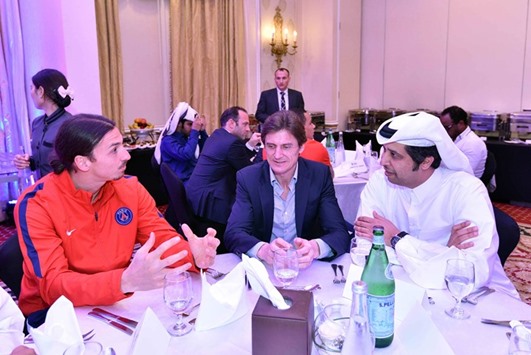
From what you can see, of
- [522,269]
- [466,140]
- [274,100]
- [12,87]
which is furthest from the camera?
[274,100]

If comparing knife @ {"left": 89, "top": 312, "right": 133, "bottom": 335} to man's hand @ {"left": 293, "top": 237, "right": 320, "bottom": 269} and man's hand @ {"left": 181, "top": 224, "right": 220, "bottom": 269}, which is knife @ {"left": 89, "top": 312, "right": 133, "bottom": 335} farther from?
man's hand @ {"left": 293, "top": 237, "right": 320, "bottom": 269}

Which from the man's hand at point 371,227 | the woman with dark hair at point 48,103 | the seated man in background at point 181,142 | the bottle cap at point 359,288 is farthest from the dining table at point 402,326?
the seated man in background at point 181,142

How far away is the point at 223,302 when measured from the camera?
4.59ft

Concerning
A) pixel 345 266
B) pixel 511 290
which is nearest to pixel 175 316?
pixel 345 266

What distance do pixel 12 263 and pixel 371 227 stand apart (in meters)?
1.43

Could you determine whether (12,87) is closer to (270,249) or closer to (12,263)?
(12,263)

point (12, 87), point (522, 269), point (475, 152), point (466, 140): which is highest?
point (12, 87)

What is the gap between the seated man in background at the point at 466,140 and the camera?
4754mm

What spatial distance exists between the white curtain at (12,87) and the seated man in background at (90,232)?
3.70 metres

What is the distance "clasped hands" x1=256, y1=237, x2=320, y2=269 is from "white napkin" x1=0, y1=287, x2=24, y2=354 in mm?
847

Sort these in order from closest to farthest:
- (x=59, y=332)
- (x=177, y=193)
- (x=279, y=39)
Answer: (x=59, y=332) < (x=177, y=193) < (x=279, y=39)

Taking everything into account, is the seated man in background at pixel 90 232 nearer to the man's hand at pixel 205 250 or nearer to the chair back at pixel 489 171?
the man's hand at pixel 205 250

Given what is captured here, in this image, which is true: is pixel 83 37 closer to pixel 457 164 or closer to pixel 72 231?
pixel 72 231

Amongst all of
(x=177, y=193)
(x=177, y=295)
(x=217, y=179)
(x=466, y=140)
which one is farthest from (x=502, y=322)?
(x=466, y=140)
